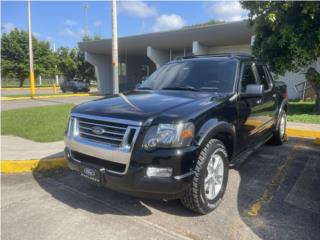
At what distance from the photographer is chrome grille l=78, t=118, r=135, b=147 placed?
3.01 m

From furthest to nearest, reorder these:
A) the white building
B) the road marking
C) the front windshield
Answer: the white building, the front windshield, the road marking

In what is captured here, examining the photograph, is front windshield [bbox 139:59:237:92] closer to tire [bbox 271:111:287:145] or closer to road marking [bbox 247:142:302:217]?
road marking [bbox 247:142:302:217]

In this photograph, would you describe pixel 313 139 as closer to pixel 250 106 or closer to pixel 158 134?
pixel 250 106

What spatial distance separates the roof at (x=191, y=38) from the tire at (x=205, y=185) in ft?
38.9

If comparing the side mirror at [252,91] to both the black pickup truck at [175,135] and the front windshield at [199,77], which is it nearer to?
the black pickup truck at [175,135]

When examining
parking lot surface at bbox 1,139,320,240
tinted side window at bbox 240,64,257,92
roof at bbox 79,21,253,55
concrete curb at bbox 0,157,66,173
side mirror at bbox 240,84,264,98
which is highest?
roof at bbox 79,21,253,55

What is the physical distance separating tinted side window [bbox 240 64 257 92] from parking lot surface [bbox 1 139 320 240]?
147 cm

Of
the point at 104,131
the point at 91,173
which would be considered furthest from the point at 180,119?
the point at 91,173

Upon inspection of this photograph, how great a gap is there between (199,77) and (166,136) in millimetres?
1740

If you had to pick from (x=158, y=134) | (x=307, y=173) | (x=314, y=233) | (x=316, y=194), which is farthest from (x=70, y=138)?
(x=307, y=173)

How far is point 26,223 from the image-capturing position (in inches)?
128

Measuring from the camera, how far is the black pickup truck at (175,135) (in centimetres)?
290

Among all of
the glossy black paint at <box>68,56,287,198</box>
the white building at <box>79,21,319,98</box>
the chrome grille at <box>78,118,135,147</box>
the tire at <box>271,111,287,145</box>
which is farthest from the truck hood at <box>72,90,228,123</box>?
the white building at <box>79,21,319,98</box>

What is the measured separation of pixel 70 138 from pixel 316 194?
11.1ft
